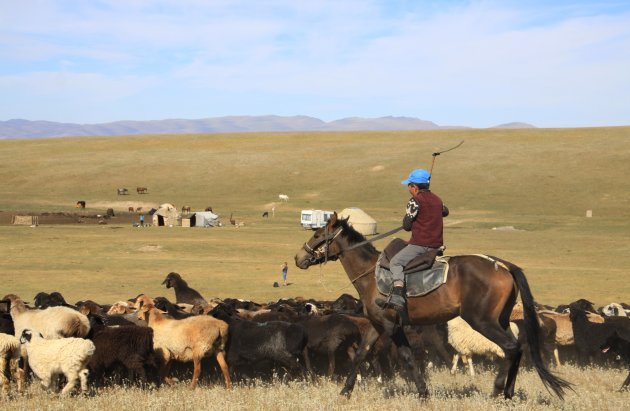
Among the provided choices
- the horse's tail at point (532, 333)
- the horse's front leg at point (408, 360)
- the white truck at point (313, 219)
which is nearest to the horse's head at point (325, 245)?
the horse's front leg at point (408, 360)

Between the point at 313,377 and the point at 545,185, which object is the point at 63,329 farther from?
the point at 545,185

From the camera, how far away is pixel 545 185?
7138 centimetres

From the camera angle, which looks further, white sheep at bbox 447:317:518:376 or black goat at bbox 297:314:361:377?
white sheep at bbox 447:317:518:376

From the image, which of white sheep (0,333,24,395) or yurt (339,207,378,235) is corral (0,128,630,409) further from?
white sheep (0,333,24,395)

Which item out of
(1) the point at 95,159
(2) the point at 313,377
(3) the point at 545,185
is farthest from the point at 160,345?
(1) the point at 95,159

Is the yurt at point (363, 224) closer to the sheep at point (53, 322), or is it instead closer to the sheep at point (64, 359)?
the sheep at point (53, 322)

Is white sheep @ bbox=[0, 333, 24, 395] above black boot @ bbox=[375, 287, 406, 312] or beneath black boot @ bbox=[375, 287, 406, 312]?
beneath

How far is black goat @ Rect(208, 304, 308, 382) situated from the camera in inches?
480

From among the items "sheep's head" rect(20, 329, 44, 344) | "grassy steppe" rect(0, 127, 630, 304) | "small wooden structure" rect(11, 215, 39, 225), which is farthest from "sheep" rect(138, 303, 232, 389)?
"small wooden structure" rect(11, 215, 39, 225)

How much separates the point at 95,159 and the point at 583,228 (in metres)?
61.0

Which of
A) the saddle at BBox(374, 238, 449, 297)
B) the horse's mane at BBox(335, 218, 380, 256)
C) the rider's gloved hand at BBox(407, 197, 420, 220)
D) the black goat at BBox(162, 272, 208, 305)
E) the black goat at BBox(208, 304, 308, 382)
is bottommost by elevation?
the black goat at BBox(162, 272, 208, 305)

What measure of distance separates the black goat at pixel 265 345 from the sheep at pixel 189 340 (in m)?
0.38

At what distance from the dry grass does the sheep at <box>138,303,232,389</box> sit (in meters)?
0.35

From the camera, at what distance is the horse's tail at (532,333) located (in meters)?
9.95
